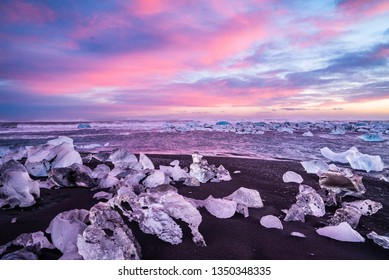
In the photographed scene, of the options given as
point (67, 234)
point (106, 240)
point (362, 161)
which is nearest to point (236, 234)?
point (106, 240)

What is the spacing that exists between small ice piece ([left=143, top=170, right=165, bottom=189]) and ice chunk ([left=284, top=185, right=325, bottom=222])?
1036mm

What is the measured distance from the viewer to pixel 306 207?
73.0 inches

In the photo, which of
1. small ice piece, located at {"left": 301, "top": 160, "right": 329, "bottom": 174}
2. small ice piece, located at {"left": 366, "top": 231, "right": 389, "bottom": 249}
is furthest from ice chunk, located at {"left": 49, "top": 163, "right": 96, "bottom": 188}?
small ice piece, located at {"left": 301, "top": 160, "right": 329, "bottom": 174}

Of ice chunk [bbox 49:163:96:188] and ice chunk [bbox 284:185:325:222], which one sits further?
ice chunk [bbox 49:163:96:188]

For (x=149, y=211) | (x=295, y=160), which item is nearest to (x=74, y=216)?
(x=149, y=211)

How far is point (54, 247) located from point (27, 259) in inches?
4.6

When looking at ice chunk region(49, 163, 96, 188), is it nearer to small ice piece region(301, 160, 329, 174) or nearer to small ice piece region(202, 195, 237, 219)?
small ice piece region(202, 195, 237, 219)

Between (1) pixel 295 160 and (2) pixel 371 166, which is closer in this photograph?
(2) pixel 371 166

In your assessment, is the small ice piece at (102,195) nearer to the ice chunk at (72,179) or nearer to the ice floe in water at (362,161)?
the ice chunk at (72,179)

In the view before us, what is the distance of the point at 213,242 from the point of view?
1.40 metres

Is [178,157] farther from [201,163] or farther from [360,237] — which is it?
[360,237]

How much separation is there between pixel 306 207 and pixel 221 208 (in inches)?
25.3

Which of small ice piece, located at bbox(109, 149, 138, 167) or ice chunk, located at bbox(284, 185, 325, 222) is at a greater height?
small ice piece, located at bbox(109, 149, 138, 167)

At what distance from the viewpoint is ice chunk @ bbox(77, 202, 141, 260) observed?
3.85ft
